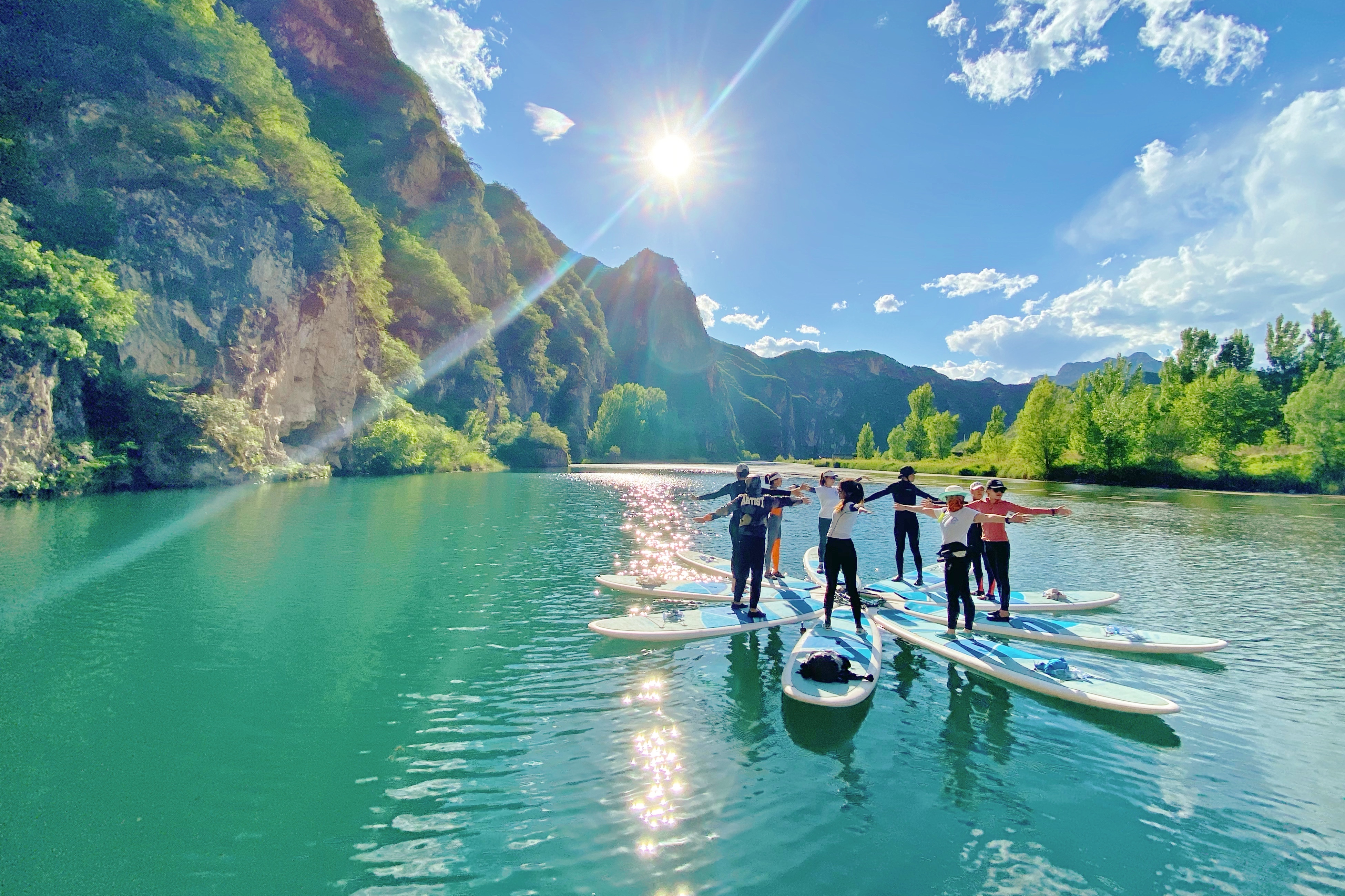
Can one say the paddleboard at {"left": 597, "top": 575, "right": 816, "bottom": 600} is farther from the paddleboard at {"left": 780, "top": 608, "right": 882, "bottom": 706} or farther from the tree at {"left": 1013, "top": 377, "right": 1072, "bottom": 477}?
the tree at {"left": 1013, "top": 377, "right": 1072, "bottom": 477}

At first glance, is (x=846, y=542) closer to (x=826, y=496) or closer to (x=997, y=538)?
(x=997, y=538)

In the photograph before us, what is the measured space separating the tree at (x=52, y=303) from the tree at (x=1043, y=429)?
84.1 metres

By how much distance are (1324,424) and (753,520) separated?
229 feet

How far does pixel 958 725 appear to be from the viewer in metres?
7.90

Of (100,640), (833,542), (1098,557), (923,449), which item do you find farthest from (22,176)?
(923,449)

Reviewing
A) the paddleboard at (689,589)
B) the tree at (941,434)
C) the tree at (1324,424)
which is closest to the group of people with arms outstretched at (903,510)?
the paddleboard at (689,589)

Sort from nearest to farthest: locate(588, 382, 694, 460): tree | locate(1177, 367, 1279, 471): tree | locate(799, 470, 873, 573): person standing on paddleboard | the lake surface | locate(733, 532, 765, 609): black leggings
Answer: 1. the lake surface
2. locate(733, 532, 765, 609): black leggings
3. locate(799, 470, 873, 573): person standing on paddleboard
4. locate(1177, 367, 1279, 471): tree
5. locate(588, 382, 694, 460): tree

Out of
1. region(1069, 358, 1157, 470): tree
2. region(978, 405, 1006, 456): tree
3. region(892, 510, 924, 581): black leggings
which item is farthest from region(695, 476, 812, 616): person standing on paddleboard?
region(978, 405, 1006, 456): tree

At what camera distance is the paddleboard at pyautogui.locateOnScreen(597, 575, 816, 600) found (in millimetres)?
13836

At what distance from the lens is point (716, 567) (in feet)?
57.0

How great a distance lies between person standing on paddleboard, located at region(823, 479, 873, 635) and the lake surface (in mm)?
1408

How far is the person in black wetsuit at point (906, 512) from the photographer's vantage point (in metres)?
13.2

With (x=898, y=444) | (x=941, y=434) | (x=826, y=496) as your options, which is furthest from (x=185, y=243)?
(x=898, y=444)

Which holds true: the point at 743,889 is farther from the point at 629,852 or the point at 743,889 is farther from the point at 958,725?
A: the point at 958,725
